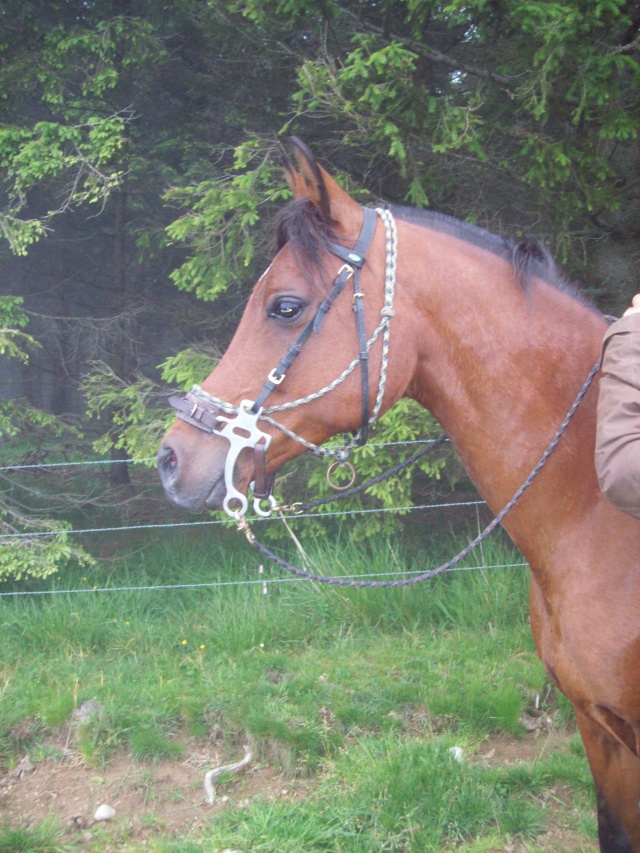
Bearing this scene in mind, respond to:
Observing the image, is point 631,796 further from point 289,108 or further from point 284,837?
point 289,108

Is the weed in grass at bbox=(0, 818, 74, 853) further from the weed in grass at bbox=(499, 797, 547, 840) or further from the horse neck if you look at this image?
the horse neck

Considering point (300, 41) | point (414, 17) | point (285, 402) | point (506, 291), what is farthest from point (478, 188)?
point (285, 402)

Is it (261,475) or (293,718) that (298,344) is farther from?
(293,718)

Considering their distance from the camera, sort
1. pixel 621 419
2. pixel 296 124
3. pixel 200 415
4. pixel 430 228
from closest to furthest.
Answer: pixel 621 419 → pixel 200 415 → pixel 430 228 → pixel 296 124

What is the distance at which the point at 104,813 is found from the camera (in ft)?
10.9

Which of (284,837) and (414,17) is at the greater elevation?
(414,17)

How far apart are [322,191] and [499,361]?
0.77 m

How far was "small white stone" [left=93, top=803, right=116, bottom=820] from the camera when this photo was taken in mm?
3303

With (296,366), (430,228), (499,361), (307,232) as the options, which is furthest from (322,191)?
(499,361)

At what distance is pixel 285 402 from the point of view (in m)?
2.17

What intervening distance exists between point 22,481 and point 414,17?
5748 millimetres

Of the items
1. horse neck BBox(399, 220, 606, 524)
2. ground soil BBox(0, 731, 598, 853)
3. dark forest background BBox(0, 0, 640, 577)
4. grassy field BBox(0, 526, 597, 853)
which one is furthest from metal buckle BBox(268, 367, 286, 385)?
dark forest background BBox(0, 0, 640, 577)

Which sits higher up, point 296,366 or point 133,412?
point 296,366

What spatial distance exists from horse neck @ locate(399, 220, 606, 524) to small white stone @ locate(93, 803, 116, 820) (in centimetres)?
251
